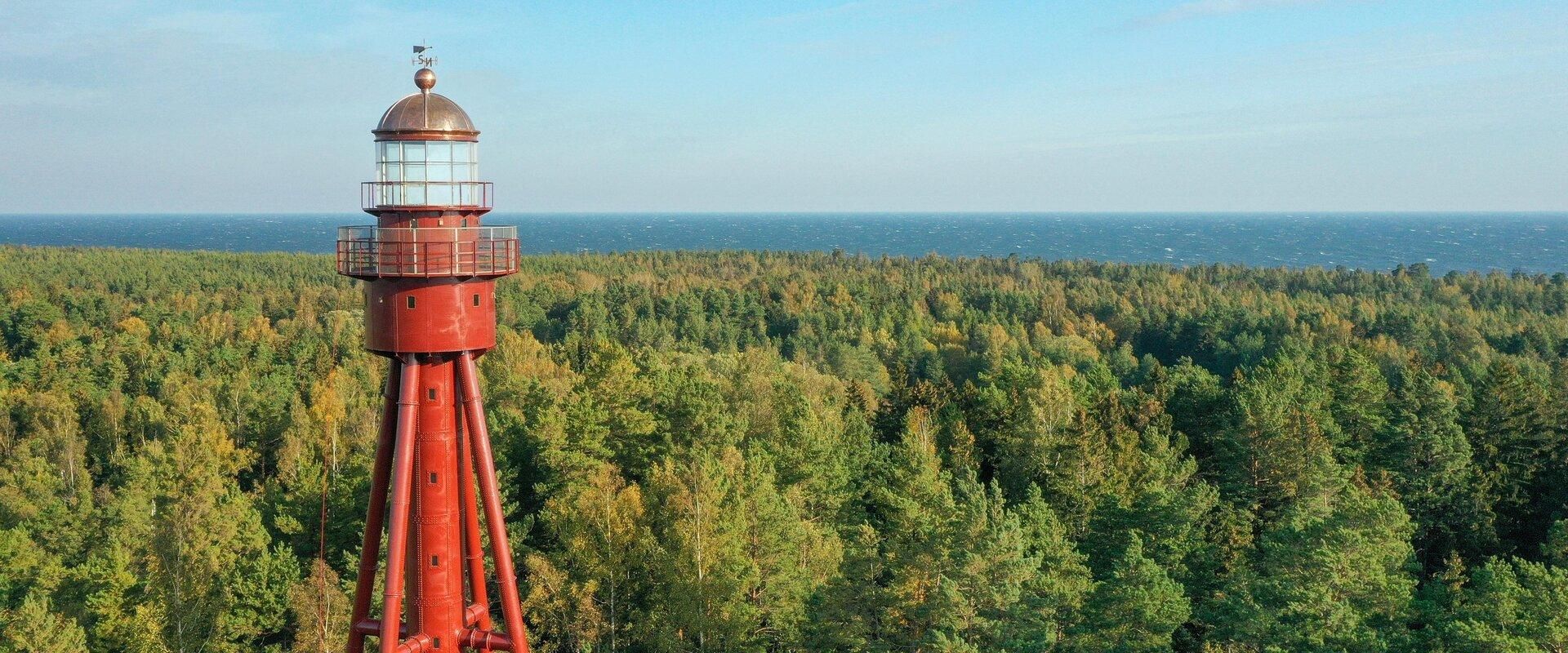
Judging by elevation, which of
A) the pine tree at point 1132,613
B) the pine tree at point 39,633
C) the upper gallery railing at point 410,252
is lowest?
the pine tree at point 39,633

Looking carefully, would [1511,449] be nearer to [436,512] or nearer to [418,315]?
[436,512]

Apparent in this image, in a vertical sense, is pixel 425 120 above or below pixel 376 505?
above

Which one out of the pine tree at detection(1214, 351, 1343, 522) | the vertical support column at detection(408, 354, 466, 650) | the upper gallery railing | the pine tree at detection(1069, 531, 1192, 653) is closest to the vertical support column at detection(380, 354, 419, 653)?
the vertical support column at detection(408, 354, 466, 650)

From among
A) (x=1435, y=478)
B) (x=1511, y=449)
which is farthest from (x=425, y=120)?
(x=1511, y=449)

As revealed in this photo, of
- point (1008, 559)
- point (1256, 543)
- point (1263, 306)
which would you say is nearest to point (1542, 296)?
point (1263, 306)

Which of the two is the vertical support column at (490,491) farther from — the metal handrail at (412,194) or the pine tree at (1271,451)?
the pine tree at (1271,451)

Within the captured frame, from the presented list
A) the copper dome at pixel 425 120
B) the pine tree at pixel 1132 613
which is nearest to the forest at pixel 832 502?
the pine tree at pixel 1132 613

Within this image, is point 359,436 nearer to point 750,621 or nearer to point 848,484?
point 848,484
